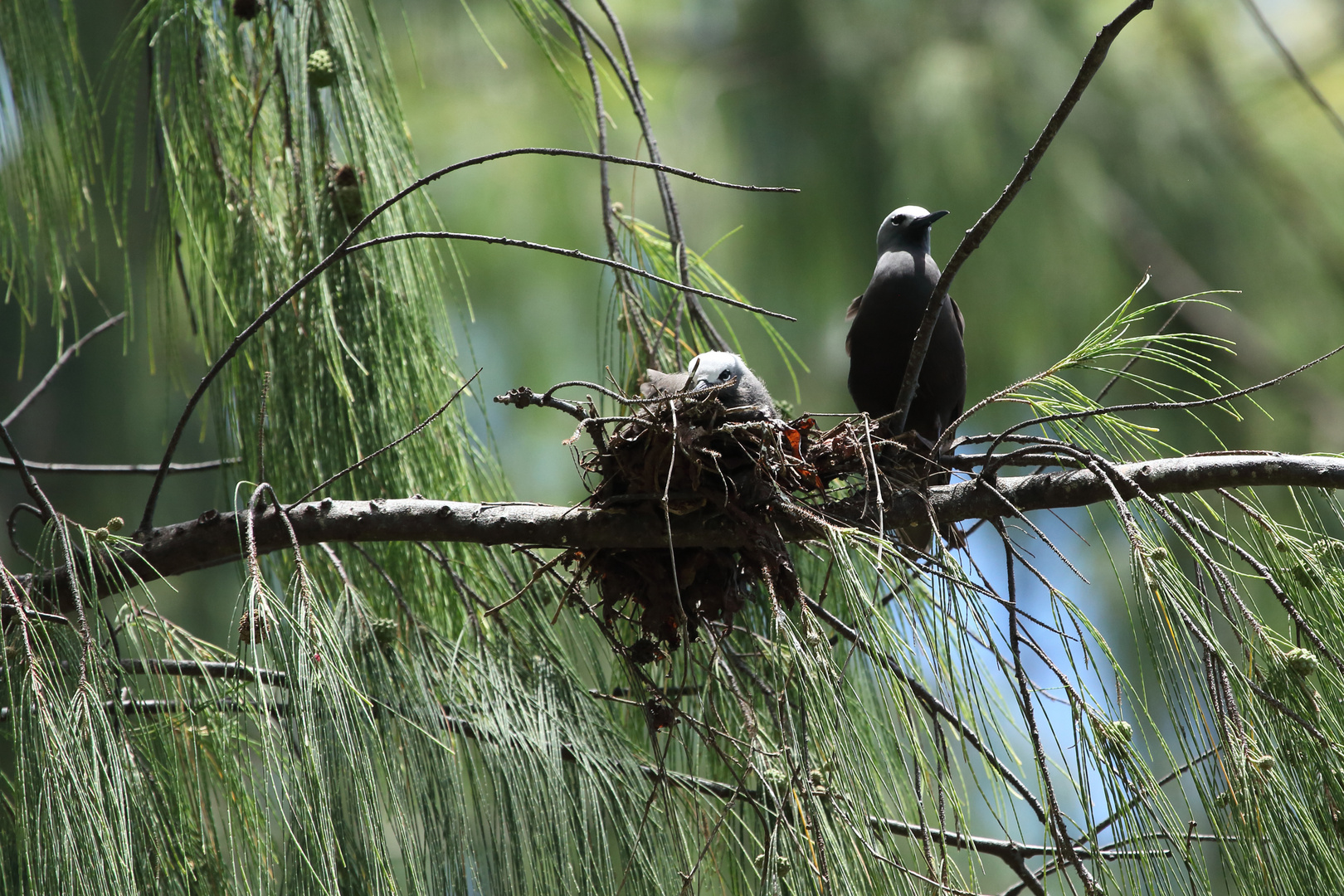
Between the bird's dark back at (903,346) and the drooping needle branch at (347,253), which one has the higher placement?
the bird's dark back at (903,346)

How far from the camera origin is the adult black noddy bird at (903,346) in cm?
256

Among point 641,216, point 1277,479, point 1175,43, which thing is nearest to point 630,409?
point 1277,479

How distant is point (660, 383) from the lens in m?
2.14

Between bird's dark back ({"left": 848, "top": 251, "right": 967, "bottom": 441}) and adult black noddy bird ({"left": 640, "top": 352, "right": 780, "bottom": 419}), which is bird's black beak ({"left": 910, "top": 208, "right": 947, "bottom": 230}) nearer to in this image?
bird's dark back ({"left": 848, "top": 251, "right": 967, "bottom": 441})

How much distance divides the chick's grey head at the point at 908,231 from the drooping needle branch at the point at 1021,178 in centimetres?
111

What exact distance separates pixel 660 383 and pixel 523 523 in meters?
0.53

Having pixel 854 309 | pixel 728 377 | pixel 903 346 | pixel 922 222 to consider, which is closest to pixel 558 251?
pixel 728 377

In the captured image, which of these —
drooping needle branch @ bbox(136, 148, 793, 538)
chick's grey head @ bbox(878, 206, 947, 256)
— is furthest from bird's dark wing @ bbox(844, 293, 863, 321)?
drooping needle branch @ bbox(136, 148, 793, 538)

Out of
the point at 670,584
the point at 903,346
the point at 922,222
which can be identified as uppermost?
the point at 922,222

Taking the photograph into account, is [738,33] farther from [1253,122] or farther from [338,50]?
[338,50]

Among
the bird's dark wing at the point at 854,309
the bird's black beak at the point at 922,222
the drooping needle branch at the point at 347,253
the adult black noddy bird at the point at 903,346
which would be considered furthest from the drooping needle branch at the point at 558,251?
the bird's black beak at the point at 922,222

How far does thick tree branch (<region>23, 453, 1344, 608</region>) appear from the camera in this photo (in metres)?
1.64

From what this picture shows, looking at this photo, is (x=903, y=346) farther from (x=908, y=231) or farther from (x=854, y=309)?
(x=908, y=231)

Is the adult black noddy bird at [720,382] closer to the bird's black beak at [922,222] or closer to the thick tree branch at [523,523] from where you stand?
the thick tree branch at [523,523]
